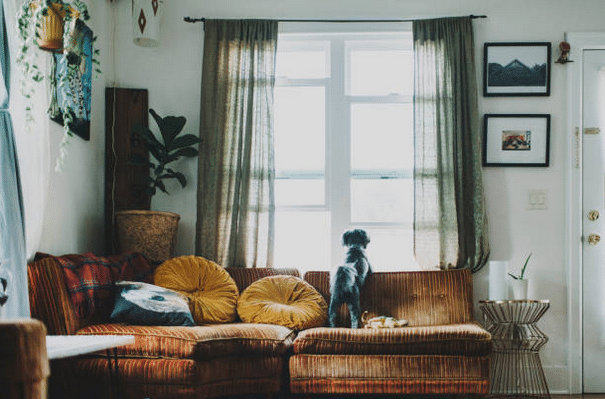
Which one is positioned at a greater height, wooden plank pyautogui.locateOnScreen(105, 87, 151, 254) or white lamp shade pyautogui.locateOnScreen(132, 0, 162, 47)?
white lamp shade pyautogui.locateOnScreen(132, 0, 162, 47)

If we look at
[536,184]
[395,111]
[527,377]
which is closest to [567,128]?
[536,184]

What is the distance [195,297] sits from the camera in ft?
12.2

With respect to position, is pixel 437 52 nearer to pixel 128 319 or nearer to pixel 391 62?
pixel 391 62

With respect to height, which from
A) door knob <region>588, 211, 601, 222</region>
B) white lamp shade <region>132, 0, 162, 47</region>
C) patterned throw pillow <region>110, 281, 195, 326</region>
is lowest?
patterned throw pillow <region>110, 281, 195, 326</region>

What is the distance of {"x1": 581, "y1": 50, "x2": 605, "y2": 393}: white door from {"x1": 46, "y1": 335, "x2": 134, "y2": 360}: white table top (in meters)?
3.04

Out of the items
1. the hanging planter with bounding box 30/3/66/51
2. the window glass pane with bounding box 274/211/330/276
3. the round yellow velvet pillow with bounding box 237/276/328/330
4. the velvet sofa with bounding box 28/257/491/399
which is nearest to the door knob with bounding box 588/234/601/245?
the velvet sofa with bounding box 28/257/491/399

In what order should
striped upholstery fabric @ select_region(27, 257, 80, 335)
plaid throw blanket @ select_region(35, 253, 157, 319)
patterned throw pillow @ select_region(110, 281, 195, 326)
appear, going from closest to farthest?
striped upholstery fabric @ select_region(27, 257, 80, 335), plaid throw blanket @ select_region(35, 253, 157, 319), patterned throw pillow @ select_region(110, 281, 195, 326)

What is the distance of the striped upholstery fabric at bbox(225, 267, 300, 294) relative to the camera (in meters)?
4.04

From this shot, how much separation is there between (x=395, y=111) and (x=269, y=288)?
1521mm

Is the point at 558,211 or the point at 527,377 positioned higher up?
the point at 558,211

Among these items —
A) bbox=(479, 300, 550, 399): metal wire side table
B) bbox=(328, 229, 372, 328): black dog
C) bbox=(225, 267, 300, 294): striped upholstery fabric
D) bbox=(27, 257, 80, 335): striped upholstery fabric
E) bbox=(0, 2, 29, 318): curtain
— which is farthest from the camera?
bbox=(225, 267, 300, 294): striped upholstery fabric

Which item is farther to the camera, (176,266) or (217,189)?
(217,189)

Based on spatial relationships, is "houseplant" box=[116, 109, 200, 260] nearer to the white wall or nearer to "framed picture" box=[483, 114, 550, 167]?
the white wall

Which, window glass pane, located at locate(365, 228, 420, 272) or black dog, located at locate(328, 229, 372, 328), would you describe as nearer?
black dog, located at locate(328, 229, 372, 328)
